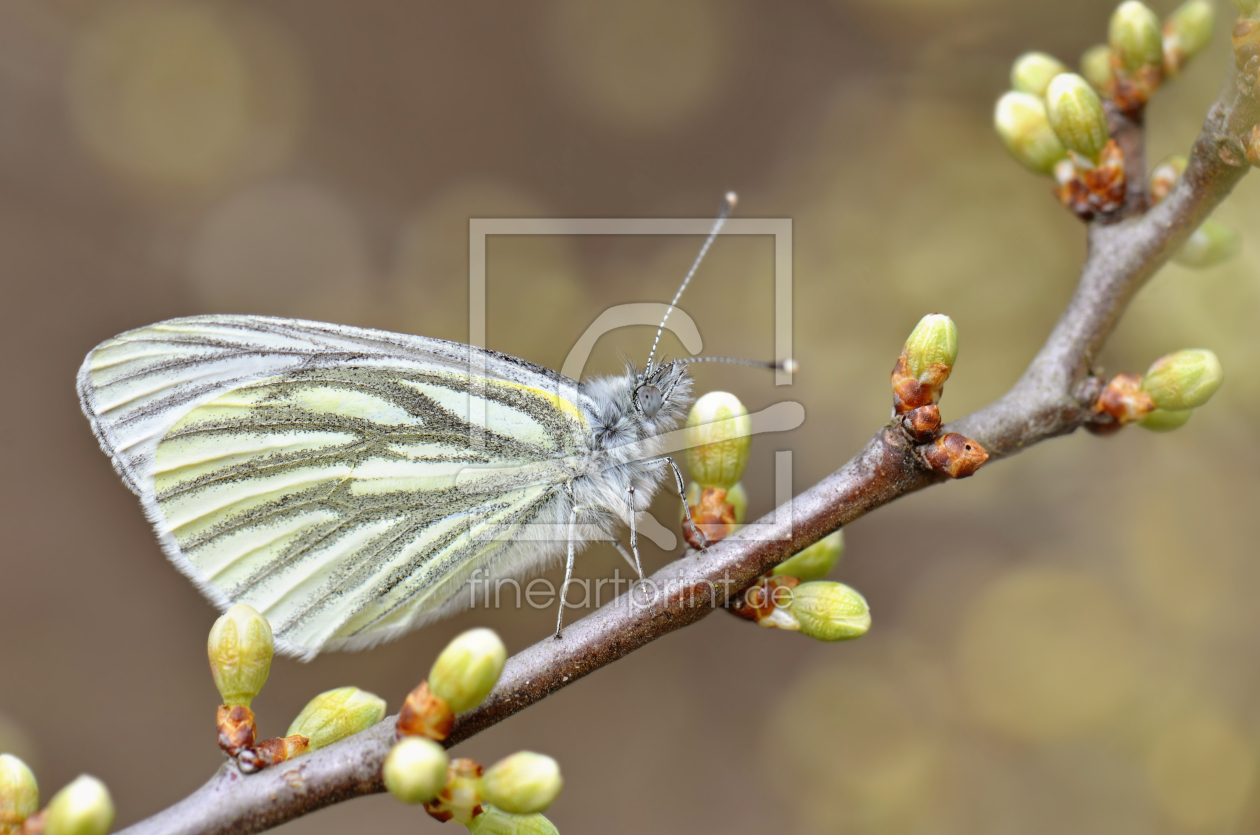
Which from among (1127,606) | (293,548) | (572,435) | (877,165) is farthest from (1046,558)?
(293,548)

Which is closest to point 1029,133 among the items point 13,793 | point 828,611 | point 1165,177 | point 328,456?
point 1165,177

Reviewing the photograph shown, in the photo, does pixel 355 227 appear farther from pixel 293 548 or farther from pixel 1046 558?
pixel 1046 558

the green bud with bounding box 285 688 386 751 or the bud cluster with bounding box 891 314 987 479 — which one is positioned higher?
the bud cluster with bounding box 891 314 987 479

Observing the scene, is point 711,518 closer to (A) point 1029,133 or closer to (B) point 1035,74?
(A) point 1029,133

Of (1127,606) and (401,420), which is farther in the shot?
(1127,606)

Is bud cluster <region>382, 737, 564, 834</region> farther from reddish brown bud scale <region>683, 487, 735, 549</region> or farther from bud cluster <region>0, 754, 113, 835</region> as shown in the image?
reddish brown bud scale <region>683, 487, 735, 549</region>

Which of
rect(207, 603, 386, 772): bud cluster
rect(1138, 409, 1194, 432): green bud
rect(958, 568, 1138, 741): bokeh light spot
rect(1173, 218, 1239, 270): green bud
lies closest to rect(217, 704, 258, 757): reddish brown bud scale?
rect(207, 603, 386, 772): bud cluster
